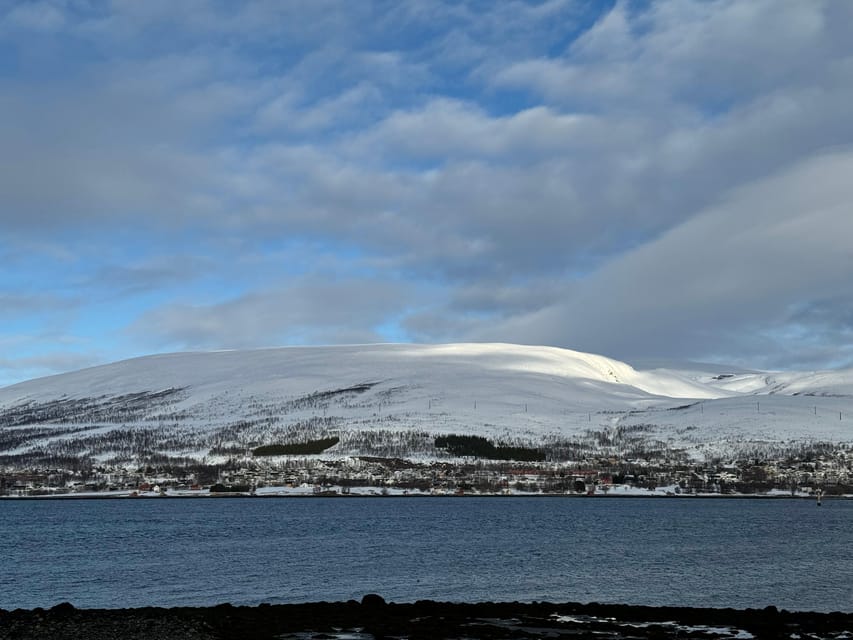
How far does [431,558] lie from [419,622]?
32612 millimetres

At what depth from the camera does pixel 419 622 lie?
42.9m

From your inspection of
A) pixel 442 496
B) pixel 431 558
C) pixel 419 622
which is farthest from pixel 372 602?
pixel 442 496

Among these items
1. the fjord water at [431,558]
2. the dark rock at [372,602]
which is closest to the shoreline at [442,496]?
the fjord water at [431,558]

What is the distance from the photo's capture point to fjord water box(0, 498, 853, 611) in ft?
186

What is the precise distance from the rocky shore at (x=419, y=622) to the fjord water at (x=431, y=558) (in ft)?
21.4

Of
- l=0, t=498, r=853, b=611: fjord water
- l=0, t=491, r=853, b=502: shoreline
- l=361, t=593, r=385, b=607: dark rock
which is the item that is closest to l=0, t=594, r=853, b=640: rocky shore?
l=361, t=593, r=385, b=607: dark rock

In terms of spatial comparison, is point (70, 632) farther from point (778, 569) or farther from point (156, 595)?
point (778, 569)

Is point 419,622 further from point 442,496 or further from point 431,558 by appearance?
point 442,496

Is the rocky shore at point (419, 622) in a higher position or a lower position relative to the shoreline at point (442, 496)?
lower

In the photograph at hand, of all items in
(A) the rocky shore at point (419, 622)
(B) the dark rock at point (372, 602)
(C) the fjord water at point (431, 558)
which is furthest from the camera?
(C) the fjord water at point (431, 558)

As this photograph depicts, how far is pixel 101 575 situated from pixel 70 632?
26.9 metres

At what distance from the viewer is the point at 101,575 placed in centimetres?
6600

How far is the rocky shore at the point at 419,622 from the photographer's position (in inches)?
1569

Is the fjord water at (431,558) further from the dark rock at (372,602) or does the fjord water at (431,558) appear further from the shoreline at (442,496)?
the shoreline at (442,496)
